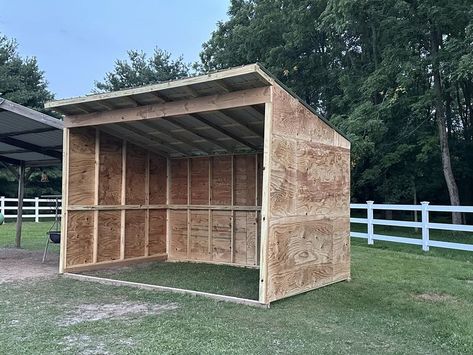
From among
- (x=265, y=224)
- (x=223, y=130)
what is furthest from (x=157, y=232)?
(x=265, y=224)

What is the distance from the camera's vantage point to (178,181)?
26.9 ft

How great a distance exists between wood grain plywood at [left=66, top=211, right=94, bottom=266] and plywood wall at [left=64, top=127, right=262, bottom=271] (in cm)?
1

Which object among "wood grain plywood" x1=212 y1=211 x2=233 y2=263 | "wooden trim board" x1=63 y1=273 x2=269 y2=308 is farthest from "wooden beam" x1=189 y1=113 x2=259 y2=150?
"wooden trim board" x1=63 y1=273 x2=269 y2=308

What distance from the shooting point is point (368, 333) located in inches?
145

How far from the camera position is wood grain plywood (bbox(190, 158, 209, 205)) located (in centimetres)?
787

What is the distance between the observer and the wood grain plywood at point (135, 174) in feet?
24.5

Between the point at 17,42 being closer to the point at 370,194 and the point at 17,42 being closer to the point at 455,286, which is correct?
the point at 370,194

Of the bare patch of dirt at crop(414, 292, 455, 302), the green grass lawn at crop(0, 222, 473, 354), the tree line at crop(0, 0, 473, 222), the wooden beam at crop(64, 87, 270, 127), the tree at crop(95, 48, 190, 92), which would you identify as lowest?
the bare patch of dirt at crop(414, 292, 455, 302)

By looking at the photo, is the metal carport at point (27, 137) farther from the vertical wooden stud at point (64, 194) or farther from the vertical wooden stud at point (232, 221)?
the vertical wooden stud at point (232, 221)

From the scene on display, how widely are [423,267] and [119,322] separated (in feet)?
16.7

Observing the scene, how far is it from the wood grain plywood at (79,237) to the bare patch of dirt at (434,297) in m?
4.66

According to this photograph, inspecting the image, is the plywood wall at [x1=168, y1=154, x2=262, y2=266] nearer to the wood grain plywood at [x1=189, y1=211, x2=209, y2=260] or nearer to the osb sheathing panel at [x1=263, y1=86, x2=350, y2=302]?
the wood grain plywood at [x1=189, y1=211, x2=209, y2=260]

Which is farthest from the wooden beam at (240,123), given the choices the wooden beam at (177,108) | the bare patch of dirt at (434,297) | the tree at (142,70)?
the tree at (142,70)

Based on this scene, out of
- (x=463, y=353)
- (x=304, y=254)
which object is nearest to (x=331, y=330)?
(x=463, y=353)
